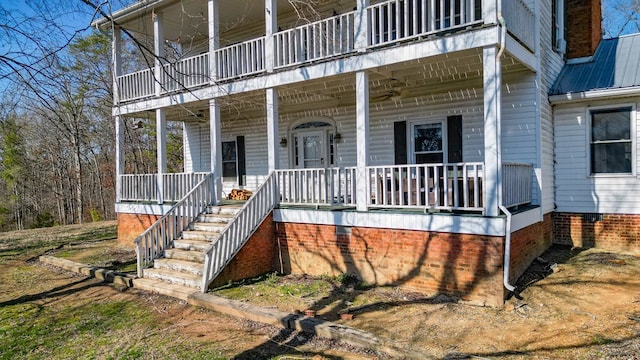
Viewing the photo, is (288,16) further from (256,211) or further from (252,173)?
(256,211)

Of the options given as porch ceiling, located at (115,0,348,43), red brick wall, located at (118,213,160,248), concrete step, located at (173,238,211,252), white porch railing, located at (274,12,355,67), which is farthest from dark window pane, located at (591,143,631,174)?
red brick wall, located at (118,213,160,248)

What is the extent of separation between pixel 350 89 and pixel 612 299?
6903 mm

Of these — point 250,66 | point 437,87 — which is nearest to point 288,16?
point 250,66

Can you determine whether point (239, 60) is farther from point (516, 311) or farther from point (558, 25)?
point (516, 311)

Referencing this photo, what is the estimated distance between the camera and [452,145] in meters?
10.0

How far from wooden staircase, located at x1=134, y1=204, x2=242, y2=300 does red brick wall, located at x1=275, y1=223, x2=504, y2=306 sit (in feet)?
5.24

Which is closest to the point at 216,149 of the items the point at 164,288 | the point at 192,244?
the point at 192,244

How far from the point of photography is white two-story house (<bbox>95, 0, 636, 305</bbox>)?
6832mm

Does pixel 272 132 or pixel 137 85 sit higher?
pixel 137 85

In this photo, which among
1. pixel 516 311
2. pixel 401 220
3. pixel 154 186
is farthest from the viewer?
pixel 154 186

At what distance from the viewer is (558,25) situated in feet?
34.0

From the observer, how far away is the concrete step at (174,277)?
786 centimetres

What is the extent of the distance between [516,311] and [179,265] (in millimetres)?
6320

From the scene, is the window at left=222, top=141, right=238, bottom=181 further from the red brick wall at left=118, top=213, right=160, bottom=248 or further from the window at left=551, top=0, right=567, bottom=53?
the window at left=551, top=0, right=567, bottom=53
